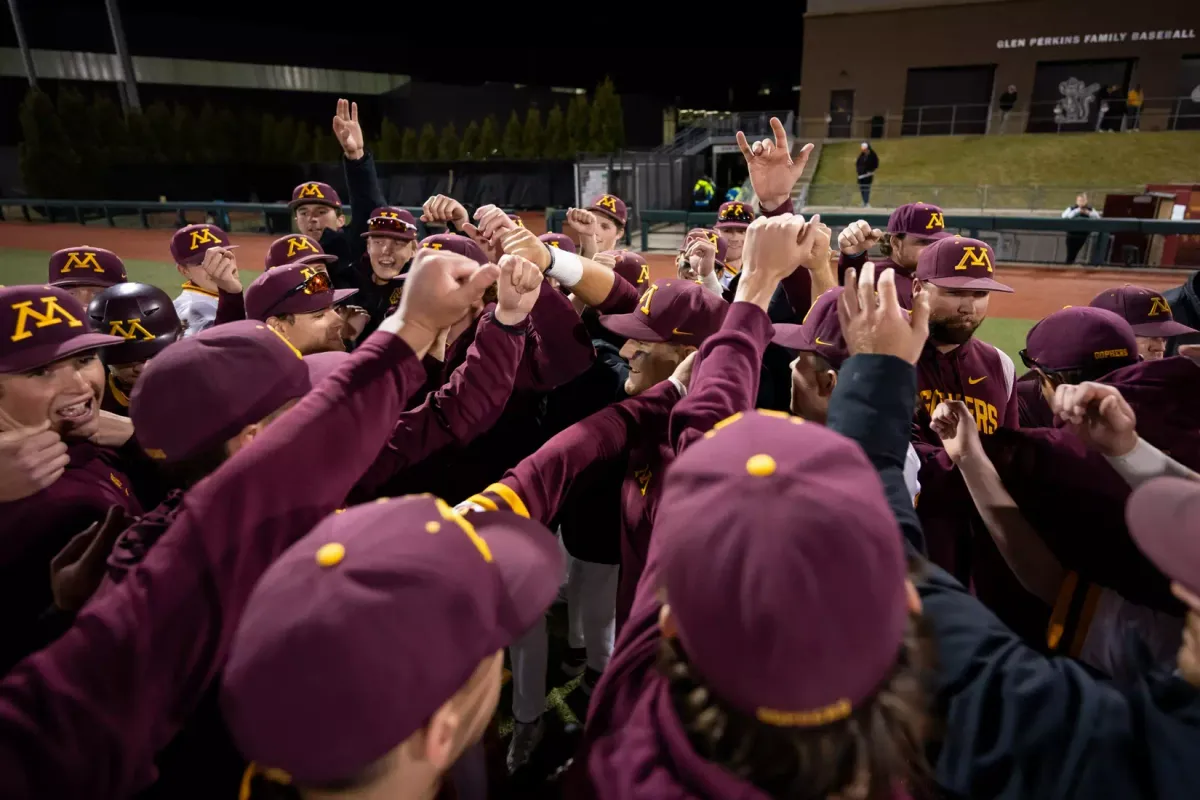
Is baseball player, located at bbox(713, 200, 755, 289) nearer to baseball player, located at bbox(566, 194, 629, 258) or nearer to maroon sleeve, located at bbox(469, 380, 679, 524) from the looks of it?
baseball player, located at bbox(566, 194, 629, 258)

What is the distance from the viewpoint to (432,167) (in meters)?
19.2

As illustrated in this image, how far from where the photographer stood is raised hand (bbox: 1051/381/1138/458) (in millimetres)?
1576

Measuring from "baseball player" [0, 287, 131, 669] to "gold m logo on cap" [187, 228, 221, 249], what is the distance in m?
2.84

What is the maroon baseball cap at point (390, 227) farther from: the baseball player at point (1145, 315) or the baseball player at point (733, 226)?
the baseball player at point (1145, 315)

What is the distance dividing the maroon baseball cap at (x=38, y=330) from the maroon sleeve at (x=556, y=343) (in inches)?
53.8

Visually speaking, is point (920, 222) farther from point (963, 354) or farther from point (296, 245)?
point (296, 245)

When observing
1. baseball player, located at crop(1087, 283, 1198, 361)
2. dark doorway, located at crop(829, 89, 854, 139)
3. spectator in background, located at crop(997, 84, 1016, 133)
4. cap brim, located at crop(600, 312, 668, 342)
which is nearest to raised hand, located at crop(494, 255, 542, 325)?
cap brim, located at crop(600, 312, 668, 342)

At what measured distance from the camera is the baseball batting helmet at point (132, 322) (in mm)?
2711

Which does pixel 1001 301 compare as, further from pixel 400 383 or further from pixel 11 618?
pixel 11 618

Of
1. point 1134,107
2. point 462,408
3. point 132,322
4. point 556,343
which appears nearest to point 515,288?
point 462,408

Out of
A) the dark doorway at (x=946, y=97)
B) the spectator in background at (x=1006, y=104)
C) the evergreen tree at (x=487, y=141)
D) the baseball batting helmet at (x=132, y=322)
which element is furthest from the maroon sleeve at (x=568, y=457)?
the dark doorway at (x=946, y=97)

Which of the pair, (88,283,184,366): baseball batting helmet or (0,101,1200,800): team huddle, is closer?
(0,101,1200,800): team huddle

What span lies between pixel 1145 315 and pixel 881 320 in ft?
9.07

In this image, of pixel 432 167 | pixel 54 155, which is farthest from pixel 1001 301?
pixel 54 155
